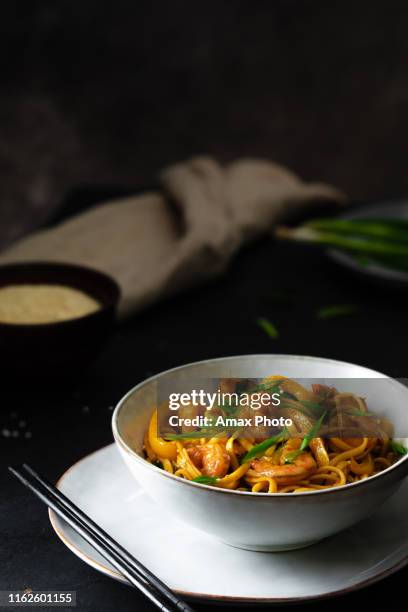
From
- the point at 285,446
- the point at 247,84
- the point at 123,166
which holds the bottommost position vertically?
the point at 123,166

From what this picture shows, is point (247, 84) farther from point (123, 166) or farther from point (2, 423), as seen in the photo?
point (2, 423)

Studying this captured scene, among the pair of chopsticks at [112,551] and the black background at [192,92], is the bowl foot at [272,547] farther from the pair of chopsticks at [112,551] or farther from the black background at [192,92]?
the black background at [192,92]

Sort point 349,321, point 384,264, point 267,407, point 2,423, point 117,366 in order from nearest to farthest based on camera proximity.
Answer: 1. point 267,407
2. point 2,423
3. point 117,366
4. point 349,321
5. point 384,264

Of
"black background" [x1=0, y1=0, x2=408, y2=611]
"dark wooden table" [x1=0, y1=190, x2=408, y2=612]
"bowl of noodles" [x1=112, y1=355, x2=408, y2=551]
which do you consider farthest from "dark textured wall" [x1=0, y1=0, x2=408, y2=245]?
"bowl of noodles" [x1=112, y1=355, x2=408, y2=551]

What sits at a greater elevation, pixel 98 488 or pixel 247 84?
pixel 98 488

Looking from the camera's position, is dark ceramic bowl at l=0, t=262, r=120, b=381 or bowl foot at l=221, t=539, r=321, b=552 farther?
dark ceramic bowl at l=0, t=262, r=120, b=381

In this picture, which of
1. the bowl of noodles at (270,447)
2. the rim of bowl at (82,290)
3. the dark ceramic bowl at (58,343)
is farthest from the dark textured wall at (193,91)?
the bowl of noodles at (270,447)

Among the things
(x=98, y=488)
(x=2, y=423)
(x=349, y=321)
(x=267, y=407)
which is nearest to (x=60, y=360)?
(x=2, y=423)

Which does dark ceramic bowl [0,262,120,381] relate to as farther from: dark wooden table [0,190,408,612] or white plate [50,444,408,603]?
white plate [50,444,408,603]
